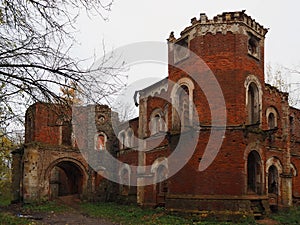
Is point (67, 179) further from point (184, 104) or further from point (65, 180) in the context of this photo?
point (184, 104)

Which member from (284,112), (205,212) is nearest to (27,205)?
(205,212)

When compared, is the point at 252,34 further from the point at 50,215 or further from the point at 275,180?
the point at 50,215

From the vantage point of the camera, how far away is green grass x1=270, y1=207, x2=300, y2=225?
52.1 ft

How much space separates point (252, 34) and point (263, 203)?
7.72 meters

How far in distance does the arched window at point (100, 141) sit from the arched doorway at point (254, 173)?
48.1 feet

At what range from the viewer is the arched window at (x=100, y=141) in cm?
2954

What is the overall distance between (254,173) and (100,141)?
1530cm

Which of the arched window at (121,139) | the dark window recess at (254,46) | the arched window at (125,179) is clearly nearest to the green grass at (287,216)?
the dark window recess at (254,46)

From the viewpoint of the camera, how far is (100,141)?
29.8 metres

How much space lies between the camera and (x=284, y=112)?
21672 mm

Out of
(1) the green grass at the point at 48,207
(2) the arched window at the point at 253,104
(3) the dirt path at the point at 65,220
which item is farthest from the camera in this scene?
(1) the green grass at the point at 48,207

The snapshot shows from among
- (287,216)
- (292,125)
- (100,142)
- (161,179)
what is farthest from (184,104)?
(100,142)

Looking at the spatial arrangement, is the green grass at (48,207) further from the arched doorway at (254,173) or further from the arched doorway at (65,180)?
the arched doorway at (254,173)

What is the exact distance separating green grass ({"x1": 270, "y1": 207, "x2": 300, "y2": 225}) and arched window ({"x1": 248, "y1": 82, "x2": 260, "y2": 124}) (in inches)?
171
